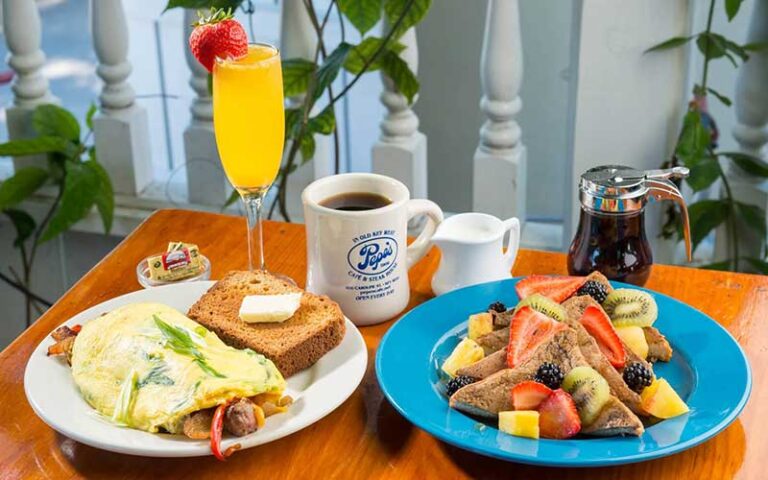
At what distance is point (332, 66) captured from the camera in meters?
1.75

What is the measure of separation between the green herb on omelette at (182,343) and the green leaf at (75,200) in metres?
1.00

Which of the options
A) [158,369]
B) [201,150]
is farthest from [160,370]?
[201,150]

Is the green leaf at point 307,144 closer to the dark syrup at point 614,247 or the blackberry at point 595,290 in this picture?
the dark syrup at point 614,247

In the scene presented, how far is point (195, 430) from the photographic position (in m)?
0.98

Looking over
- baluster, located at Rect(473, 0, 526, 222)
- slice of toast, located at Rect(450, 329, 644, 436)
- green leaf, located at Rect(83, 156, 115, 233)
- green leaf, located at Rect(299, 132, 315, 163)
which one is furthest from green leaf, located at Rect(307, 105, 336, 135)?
slice of toast, located at Rect(450, 329, 644, 436)

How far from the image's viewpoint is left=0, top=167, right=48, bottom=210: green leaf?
2084 mm

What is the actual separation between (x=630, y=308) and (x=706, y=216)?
0.83 meters

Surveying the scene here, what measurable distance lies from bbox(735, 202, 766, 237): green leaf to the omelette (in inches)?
44.6

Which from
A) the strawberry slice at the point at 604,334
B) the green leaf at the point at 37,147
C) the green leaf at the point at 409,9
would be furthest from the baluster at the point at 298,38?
the strawberry slice at the point at 604,334

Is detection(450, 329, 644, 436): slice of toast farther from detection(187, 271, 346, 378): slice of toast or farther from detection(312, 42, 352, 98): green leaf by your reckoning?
detection(312, 42, 352, 98): green leaf

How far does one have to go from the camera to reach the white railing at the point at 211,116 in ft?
6.37

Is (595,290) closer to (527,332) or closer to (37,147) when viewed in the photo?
(527,332)

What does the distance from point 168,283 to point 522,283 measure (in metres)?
0.44

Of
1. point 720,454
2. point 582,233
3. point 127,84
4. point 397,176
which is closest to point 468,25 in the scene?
point 397,176
